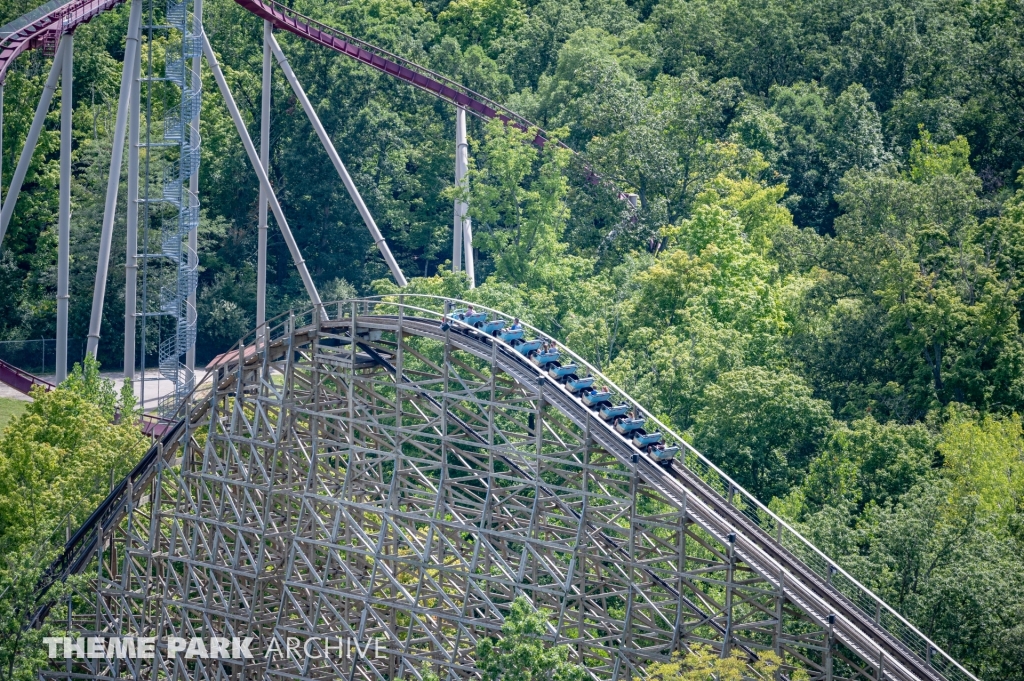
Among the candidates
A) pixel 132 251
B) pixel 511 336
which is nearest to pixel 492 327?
pixel 511 336

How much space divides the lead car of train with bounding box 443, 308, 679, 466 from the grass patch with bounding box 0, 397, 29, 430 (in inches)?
1159

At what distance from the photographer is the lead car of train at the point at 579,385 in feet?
119

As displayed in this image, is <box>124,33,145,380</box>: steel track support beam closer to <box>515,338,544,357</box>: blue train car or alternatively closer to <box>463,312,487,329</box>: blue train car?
<box>463,312,487,329</box>: blue train car

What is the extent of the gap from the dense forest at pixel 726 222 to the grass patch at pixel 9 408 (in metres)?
8.65

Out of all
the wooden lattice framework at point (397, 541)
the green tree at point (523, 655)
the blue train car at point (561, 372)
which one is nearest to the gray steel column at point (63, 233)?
the wooden lattice framework at point (397, 541)

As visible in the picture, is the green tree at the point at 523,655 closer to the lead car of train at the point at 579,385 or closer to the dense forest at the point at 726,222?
the lead car of train at the point at 579,385

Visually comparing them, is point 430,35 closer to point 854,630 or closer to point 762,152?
point 762,152

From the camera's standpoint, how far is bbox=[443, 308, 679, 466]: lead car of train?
1427 inches

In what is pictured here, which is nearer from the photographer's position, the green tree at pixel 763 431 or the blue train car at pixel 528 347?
the blue train car at pixel 528 347

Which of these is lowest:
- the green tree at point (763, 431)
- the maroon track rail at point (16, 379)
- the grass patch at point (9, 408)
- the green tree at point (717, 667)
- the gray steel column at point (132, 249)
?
the grass patch at point (9, 408)

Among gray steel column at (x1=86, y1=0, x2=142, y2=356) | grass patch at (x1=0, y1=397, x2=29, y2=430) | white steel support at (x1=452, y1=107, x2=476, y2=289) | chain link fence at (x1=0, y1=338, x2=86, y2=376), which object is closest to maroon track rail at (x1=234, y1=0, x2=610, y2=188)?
white steel support at (x1=452, y1=107, x2=476, y2=289)

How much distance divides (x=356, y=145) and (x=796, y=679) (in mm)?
53736

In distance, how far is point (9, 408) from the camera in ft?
216

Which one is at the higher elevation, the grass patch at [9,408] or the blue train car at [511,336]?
the blue train car at [511,336]
